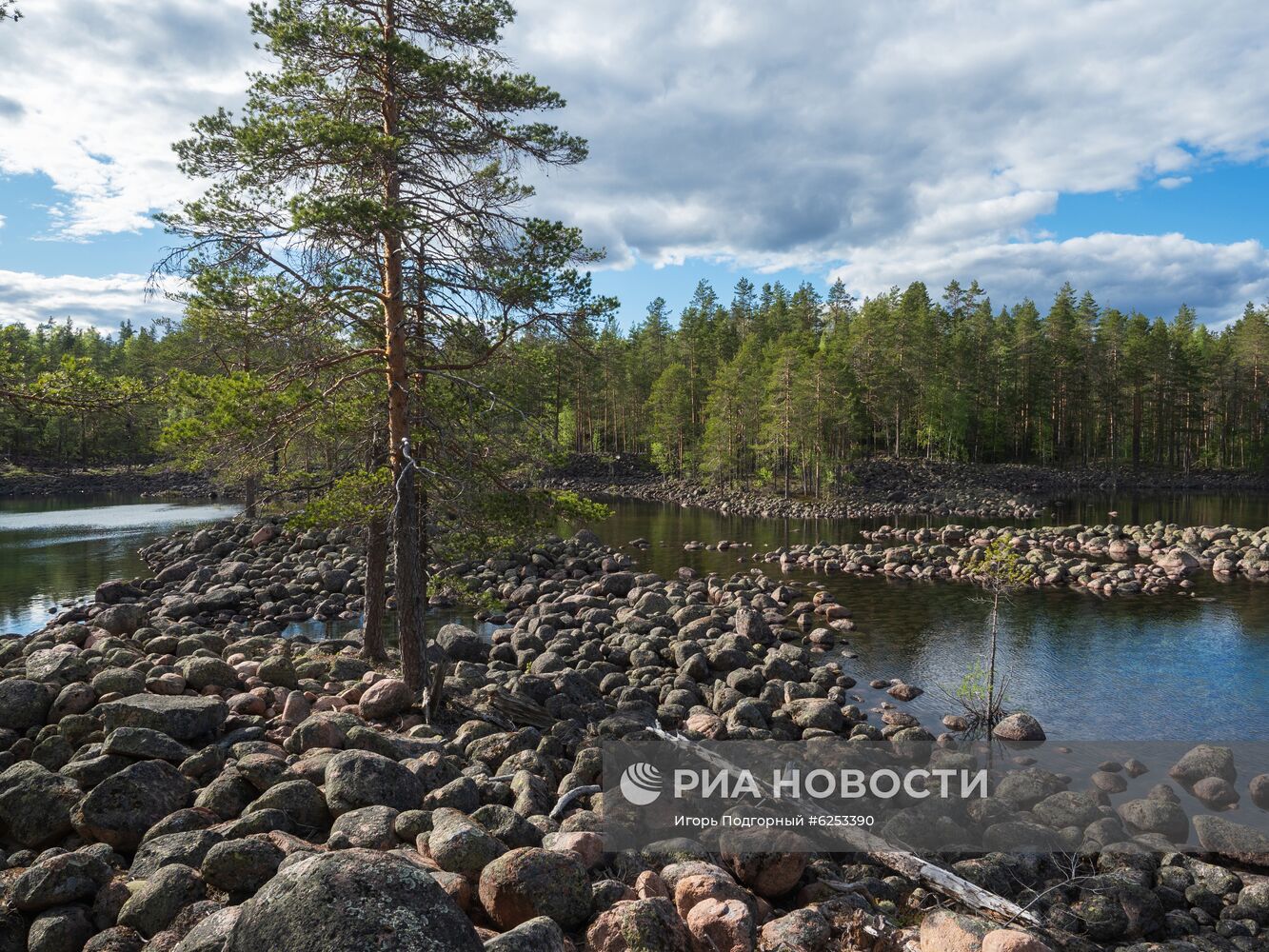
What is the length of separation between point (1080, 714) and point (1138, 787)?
3496 mm

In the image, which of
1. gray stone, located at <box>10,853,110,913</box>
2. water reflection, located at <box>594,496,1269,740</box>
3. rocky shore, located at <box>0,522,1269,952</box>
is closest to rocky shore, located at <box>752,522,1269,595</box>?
water reflection, located at <box>594,496,1269,740</box>

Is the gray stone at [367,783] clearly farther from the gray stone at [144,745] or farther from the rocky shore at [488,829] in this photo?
the gray stone at [144,745]

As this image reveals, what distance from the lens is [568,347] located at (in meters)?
12.7

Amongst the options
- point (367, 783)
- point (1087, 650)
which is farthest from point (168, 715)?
point (1087, 650)

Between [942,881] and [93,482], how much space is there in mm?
91391

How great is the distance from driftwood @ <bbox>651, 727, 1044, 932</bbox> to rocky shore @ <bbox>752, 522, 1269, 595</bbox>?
17.5 metres

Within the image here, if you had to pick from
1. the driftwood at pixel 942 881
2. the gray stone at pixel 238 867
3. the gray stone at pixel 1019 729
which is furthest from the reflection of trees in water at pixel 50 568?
the gray stone at pixel 1019 729

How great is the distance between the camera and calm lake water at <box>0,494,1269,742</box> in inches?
585

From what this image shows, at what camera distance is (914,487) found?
5934 centimetres

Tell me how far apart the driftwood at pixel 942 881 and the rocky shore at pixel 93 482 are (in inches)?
2833

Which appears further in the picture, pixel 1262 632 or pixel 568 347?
pixel 1262 632

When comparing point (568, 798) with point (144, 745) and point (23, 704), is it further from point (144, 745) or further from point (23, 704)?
point (23, 704)

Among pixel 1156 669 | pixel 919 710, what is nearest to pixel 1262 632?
pixel 1156 669

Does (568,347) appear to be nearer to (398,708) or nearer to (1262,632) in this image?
(398,708)
